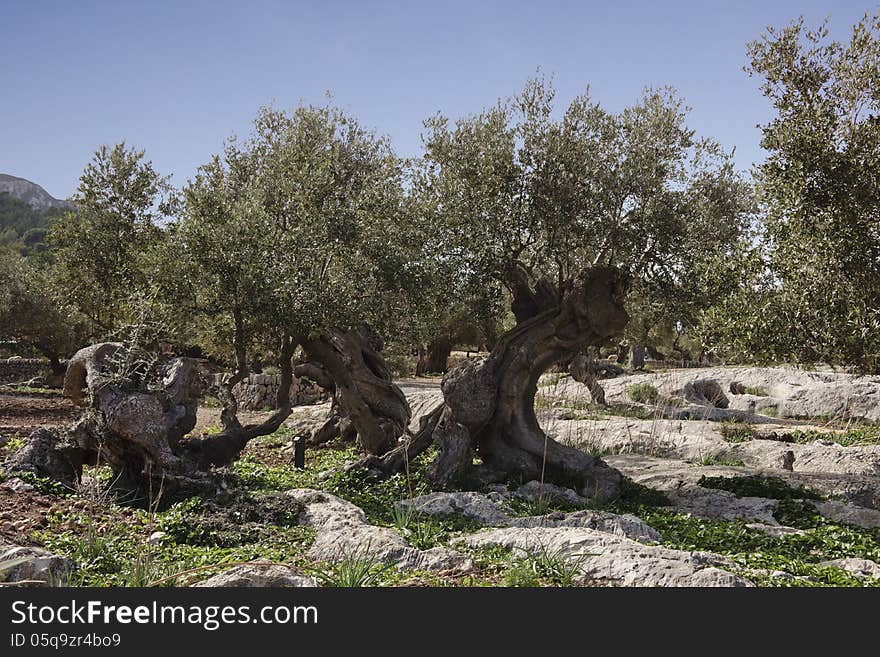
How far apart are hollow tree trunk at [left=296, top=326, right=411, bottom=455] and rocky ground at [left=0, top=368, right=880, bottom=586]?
57.3 inches

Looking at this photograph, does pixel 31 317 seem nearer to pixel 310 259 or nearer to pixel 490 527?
pixel 310 259

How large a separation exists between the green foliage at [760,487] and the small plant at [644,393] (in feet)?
43.6

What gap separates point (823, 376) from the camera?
27.0m

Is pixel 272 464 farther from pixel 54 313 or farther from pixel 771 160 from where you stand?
pixel 54 313

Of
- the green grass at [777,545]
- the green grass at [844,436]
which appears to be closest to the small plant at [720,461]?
the green grass at [844,436]

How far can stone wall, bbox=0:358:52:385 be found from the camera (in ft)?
109

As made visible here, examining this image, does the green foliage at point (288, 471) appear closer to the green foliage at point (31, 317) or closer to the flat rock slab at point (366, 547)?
the flat rock slab at point (366, 547)

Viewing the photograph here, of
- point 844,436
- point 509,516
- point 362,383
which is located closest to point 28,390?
point 362,383

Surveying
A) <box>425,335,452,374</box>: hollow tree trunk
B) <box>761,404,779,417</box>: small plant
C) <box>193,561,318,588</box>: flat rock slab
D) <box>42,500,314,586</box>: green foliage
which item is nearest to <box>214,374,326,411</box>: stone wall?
<box>42,500,314,586</box>: green foliage

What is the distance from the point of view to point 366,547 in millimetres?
7629

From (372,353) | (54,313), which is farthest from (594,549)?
(54,313)

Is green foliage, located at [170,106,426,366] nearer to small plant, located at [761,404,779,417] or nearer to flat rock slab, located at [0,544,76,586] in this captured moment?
flat rock slab, located at [0,544,76,586]

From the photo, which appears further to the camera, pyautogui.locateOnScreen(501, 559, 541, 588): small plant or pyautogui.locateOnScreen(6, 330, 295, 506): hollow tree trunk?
pyautogui.locateOnScreen(6, 330, 295, 506): hollow tree trunk

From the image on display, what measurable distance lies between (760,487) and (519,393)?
16.2ft
